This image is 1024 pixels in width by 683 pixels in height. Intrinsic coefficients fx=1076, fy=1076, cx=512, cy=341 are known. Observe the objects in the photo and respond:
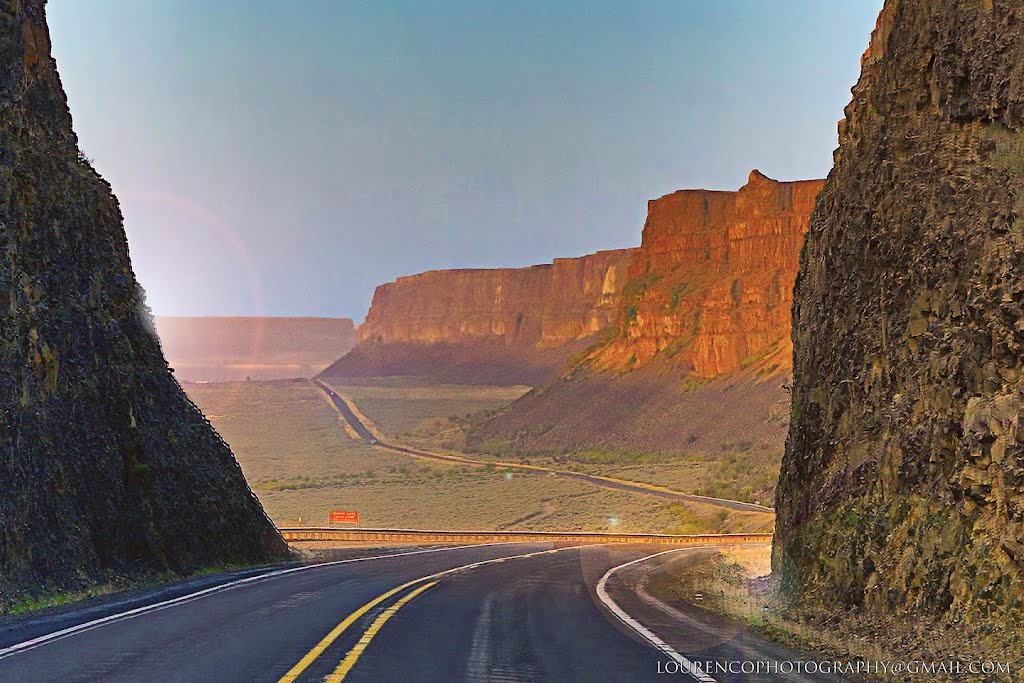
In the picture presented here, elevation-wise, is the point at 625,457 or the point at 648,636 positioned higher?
the point at 625,457

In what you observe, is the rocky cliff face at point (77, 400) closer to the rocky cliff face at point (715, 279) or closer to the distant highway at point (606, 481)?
the distant highway at point (606, 481)

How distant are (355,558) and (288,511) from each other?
1526 inches

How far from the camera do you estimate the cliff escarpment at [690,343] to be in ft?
387

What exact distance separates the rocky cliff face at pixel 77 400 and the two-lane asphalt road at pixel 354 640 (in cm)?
327

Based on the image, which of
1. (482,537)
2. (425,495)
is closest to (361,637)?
(482,537)

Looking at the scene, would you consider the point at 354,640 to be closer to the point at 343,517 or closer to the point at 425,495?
the point at 343,517

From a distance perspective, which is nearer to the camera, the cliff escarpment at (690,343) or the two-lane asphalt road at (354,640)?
the two-lane asphalt road at (354,640)

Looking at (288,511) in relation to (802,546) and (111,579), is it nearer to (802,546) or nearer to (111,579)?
(111,579)

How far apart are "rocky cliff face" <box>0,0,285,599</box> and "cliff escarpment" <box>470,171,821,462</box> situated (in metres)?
82.0

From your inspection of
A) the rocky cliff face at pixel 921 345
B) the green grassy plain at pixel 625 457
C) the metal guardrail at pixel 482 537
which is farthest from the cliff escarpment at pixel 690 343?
the rocky cliff face at pixel 921 345

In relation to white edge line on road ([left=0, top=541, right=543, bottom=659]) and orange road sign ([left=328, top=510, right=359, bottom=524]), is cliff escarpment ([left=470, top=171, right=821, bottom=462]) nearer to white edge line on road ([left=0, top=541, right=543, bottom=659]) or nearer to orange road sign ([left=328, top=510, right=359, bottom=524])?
orange road sign ([left=328, top=510, right=359, bottom=524])

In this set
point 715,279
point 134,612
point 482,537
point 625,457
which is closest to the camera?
point 134,612

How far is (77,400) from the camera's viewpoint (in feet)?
78.0

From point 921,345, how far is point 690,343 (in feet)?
401
